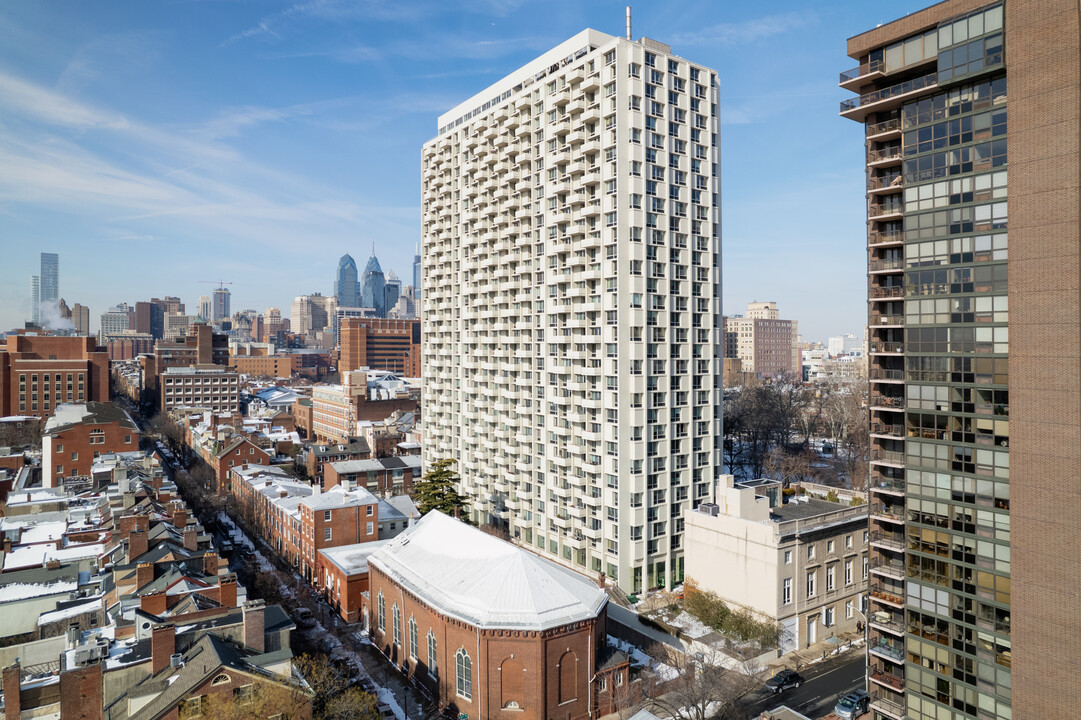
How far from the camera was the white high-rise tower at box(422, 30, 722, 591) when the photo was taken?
206 feet

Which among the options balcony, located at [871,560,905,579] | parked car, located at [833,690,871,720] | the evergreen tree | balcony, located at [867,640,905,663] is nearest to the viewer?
balcony, located at [867,640,905,663]

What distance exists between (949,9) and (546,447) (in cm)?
5182

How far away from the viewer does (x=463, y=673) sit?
139 ft

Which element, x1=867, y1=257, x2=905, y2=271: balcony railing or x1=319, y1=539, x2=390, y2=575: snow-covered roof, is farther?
x1=319, y1=539, x2=390, y2=575: snow-covered roof

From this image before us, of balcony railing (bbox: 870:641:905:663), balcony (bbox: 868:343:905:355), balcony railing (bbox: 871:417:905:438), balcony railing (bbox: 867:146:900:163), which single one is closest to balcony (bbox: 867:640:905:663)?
balcony railing (bbox: 870:641:905:663)

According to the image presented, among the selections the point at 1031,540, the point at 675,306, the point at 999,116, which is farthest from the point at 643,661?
the point at 999,116

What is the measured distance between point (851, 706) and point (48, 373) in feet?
586

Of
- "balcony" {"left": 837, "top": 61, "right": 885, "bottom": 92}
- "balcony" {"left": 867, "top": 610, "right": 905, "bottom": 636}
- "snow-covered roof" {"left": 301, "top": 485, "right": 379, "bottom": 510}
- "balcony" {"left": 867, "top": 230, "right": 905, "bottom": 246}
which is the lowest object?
"balcony" {"left": 867, "top": 610, "right": 905, "bottom": 636}

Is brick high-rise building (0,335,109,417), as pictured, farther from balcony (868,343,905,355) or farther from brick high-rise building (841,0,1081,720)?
brick high-rise building (841,0,1081,720)

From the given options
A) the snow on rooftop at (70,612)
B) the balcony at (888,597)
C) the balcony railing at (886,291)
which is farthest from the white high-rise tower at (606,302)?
the snow on rooftop at (70,612)

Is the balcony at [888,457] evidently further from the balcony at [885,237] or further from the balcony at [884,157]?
the balcony at [884,157]

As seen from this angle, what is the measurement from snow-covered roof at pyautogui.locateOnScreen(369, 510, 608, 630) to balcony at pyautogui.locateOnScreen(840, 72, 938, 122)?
116 ft

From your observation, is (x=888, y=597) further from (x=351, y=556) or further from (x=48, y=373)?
(x=48, y=373)

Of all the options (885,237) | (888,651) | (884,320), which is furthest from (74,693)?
(885,237)
